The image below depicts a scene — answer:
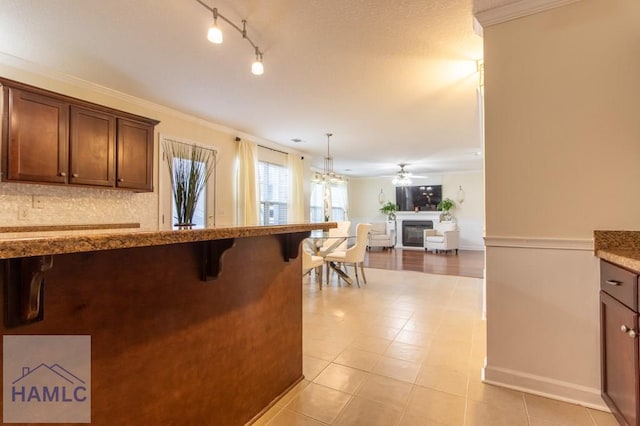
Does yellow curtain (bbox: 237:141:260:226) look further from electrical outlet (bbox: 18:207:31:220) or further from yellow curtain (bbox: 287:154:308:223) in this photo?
electrical outlet (bbox: 18:207:31:220)

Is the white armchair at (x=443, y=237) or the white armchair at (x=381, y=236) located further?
the white armchair at (x=381, y=236)

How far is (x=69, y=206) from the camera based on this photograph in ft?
9.62

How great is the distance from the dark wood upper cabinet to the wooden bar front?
7.35 ft

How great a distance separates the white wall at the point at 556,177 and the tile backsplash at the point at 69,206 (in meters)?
3.15

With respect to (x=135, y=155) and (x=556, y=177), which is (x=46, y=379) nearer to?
(x=556, y=177)

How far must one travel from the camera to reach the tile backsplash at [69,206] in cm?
259

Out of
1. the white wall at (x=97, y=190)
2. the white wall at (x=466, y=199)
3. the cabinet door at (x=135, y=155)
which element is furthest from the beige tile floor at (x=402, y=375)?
the white wall at (x=466, y=199)

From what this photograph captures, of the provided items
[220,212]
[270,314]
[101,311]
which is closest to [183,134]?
[220,212]

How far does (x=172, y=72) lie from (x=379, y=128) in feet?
9.79

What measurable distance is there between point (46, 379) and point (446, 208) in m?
9.38

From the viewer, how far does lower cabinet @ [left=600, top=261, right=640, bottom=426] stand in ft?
4.32

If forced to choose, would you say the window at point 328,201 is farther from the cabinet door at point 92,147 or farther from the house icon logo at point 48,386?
the house icon logo at point 48,386

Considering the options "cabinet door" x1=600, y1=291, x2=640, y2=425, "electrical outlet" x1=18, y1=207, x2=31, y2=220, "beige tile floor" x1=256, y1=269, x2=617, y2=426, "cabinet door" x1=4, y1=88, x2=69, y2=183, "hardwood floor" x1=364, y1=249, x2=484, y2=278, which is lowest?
"beige tile floor" x1=256, y1=269, x2=617, y2=426

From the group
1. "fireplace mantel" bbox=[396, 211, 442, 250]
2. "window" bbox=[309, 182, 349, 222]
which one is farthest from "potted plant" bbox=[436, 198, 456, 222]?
"window" bbox=[309, 182, 349, 222]
